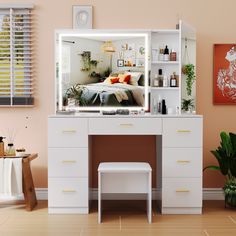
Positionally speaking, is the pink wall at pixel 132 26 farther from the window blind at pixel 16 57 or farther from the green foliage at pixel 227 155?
the green foliage at pixel 227 155

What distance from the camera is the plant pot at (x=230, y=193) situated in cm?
432

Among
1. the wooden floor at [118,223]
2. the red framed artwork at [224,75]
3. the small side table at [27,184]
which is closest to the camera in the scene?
the wooden floor at [118,223]

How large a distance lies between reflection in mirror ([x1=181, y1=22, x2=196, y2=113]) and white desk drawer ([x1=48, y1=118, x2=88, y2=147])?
108 centimetres

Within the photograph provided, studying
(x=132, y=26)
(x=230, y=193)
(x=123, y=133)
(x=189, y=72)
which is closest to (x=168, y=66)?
(x=189, y=72)

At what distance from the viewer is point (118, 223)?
393 cm

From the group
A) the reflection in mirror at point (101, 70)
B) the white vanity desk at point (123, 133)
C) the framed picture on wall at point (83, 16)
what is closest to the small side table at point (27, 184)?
the white vanity desk at point (123, 133)

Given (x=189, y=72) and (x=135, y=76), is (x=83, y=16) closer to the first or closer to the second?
(x=135, y=76)

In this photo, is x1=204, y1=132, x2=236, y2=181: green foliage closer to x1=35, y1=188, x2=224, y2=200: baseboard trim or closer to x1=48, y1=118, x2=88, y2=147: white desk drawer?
x1=35, y1=188, x2=224, y2=200: baseboard trim

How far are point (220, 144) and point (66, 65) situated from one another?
1.73 metres

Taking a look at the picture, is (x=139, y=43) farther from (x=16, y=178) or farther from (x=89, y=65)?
(x=16, y=178)

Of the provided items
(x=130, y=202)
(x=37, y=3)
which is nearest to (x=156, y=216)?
(x=130, y=202)

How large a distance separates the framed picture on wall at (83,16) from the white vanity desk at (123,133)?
1.03 m

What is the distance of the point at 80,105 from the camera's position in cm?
468

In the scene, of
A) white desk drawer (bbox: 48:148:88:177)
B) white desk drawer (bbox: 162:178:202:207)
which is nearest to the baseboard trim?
white desk drawer (bbox: 162:178:202:207)
